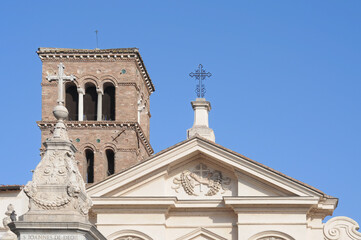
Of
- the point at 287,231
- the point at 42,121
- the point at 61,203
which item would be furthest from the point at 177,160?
the point at 42,121

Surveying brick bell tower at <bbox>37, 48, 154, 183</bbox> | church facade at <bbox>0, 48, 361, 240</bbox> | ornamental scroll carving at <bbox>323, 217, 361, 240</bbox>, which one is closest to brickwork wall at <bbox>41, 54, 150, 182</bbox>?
brick bell tower at <bbox>37, 48, 154, 183</bbox>

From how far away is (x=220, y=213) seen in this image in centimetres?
3228

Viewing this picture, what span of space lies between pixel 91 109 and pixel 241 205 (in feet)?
90.2

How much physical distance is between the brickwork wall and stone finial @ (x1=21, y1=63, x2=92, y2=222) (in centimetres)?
3765

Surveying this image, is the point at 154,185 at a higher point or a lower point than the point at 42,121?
lower

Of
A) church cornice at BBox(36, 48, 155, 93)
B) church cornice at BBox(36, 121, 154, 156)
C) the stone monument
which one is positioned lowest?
the stone monument

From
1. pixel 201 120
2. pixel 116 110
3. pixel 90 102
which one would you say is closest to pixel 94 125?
pixel 116 110

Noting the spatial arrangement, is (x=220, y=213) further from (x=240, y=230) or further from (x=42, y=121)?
(x=42, y=121)

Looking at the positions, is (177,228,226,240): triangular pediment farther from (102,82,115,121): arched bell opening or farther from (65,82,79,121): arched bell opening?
Result: (65,82,79,121): arched bell opening

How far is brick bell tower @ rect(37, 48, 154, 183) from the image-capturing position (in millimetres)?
56344

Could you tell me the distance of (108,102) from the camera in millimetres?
58469

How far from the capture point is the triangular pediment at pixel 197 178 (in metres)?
31.9

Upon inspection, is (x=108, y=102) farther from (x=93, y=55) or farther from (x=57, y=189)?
(x=57, y=189)

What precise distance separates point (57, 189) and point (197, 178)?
15.2 meters
